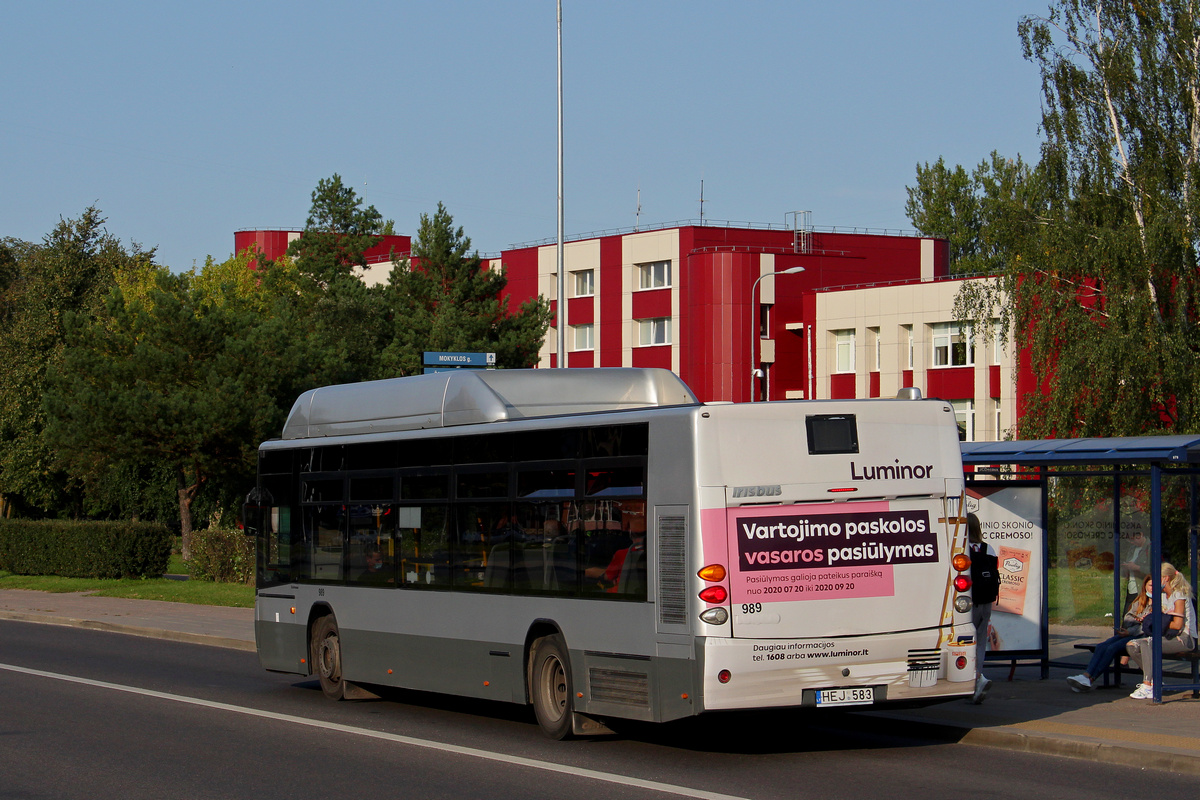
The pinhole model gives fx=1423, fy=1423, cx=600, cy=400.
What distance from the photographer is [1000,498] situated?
1454cm

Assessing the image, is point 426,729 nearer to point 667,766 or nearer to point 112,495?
point 667,766

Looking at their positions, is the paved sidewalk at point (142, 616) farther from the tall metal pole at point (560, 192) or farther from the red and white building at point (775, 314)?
the red and white building at point (775, 314)

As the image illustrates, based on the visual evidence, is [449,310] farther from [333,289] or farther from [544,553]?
[544,553]

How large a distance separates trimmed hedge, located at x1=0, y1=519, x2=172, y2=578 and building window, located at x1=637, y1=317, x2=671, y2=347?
33.4 meters

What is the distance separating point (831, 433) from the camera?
10.2 m

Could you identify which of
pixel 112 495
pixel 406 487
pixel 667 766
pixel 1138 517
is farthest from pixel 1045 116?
pixel 112 495

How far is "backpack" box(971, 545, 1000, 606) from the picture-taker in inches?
478

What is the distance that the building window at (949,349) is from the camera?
5838cm

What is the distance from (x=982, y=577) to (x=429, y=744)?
4.87 meters

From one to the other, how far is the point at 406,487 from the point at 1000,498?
6.06m

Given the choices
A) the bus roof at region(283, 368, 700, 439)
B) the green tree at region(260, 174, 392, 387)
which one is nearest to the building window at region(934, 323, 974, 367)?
the green tree at region(260, 174, 392, 387)

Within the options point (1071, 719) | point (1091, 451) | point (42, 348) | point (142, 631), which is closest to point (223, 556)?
point (142, 631)

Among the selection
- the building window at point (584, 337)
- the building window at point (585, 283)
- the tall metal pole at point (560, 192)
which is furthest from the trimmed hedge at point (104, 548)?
the building window at point (585, 283)

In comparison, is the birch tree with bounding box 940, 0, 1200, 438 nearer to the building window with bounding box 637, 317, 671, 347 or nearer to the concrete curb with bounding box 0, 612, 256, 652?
the concrete curb with bounding box 0, 612, 256, 652
